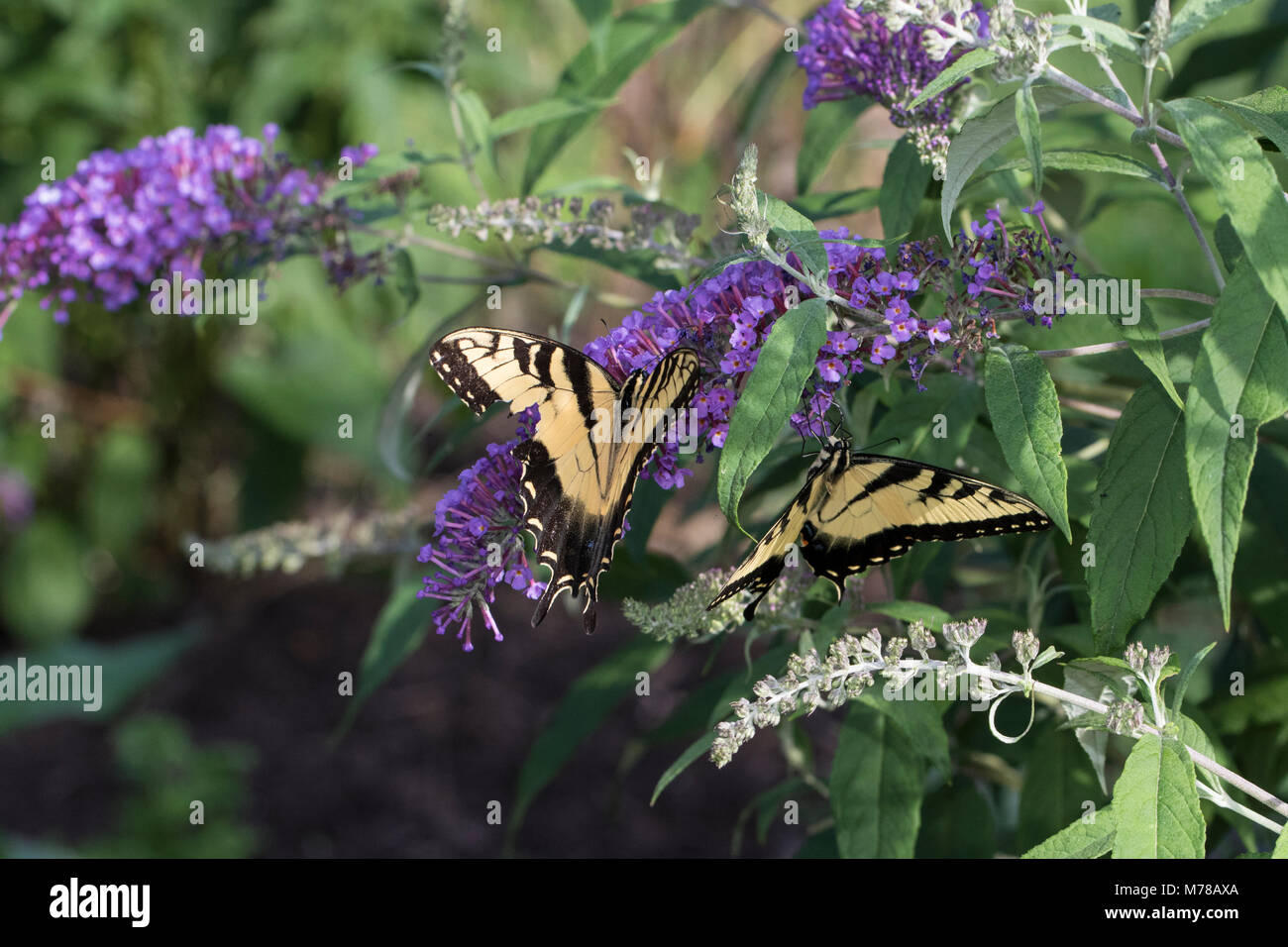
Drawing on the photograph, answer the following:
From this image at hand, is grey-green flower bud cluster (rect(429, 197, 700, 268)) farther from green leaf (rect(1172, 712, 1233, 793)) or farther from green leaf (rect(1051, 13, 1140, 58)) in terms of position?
green leaf (rect(1172, 712, 1233, 793))

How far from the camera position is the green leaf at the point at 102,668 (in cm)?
396

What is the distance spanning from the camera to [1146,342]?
138 centimetres

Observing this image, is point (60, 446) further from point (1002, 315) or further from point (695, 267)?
point (1002, 315)

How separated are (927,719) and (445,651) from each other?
395 centimetres

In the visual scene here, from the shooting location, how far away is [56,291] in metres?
2.31

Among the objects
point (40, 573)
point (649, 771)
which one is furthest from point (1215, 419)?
point (40, 573)

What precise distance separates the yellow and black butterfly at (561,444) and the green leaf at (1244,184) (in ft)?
2.50

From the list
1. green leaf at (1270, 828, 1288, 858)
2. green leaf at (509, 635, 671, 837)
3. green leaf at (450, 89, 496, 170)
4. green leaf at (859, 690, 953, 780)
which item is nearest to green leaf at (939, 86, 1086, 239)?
green leaf at (859, 690, 953, 780)

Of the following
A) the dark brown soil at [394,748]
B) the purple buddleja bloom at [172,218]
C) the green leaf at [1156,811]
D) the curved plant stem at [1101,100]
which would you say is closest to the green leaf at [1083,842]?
the green leaf at [1156,811]

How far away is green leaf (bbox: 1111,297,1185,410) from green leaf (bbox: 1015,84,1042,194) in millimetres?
241

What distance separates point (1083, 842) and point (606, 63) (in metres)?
1.70

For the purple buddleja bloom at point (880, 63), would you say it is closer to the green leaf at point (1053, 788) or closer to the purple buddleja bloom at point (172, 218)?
the purple buddleja bloom at point (172, 218)

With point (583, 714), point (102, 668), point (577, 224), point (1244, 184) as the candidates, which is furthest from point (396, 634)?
point (102, 668)

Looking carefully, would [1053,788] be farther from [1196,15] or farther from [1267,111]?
[1196,15]
